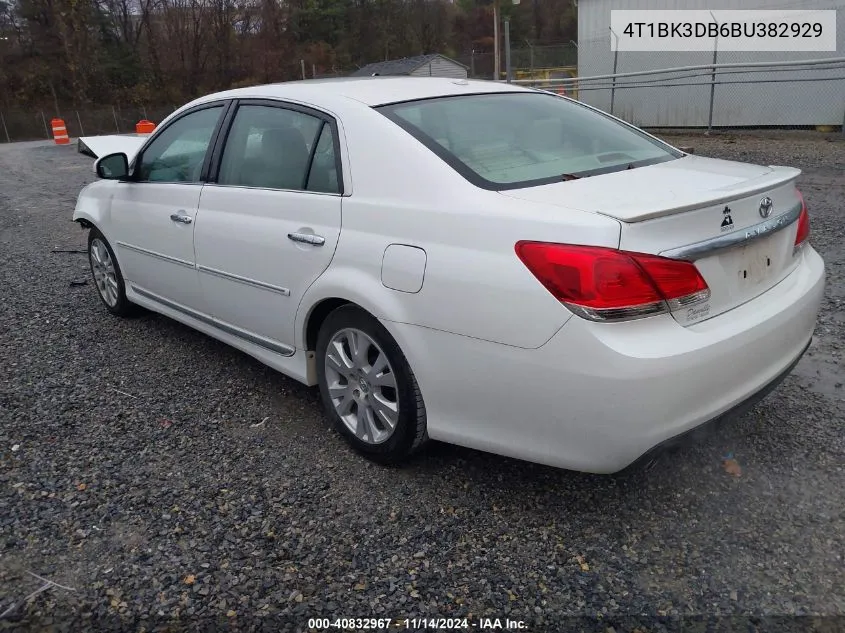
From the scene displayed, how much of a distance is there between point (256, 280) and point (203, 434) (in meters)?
0.79

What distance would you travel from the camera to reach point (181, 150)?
4188 millimetres

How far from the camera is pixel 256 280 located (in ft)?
11.2

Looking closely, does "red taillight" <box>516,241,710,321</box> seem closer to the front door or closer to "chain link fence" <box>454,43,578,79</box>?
the front door

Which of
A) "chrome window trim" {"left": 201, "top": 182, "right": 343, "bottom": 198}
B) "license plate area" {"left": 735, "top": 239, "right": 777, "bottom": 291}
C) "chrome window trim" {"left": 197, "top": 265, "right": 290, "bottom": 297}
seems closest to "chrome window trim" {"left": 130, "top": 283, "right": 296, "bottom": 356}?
"chrome window trim" {"left": 197, "top": 265, "right": 290, "bottom": 297}

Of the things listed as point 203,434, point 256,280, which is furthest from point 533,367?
point 203,434

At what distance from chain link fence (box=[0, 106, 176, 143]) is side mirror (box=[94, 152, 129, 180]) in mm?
42023

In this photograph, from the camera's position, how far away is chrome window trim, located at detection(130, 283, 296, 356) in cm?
345

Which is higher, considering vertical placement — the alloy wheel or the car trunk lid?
the car trunk lid

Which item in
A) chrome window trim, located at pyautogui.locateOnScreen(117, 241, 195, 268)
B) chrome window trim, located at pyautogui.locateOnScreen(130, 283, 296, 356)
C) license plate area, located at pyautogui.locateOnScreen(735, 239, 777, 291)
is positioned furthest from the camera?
chrome window trim, located at pyautogui.locateOnScreen(117, 241, 195, 268)

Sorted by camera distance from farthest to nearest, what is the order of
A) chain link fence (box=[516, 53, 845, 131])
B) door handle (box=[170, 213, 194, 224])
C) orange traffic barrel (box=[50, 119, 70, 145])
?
1. orange traffic barrel (box=[50, 119, 70, 145])
2. chain link fence (box=[516, 53, 845, 131])
3. door handle (box=[170, 213, 194, 224])

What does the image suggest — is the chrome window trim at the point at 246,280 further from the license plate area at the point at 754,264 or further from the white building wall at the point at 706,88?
the white building wall at the point at 706,88

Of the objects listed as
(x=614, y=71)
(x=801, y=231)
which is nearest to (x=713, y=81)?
(x=614, y=71)

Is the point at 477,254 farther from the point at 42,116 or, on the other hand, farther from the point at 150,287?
the point at 42,116

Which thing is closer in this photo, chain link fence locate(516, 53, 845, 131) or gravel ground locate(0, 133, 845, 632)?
gravel ground locate(0, 133, 845, 632)
